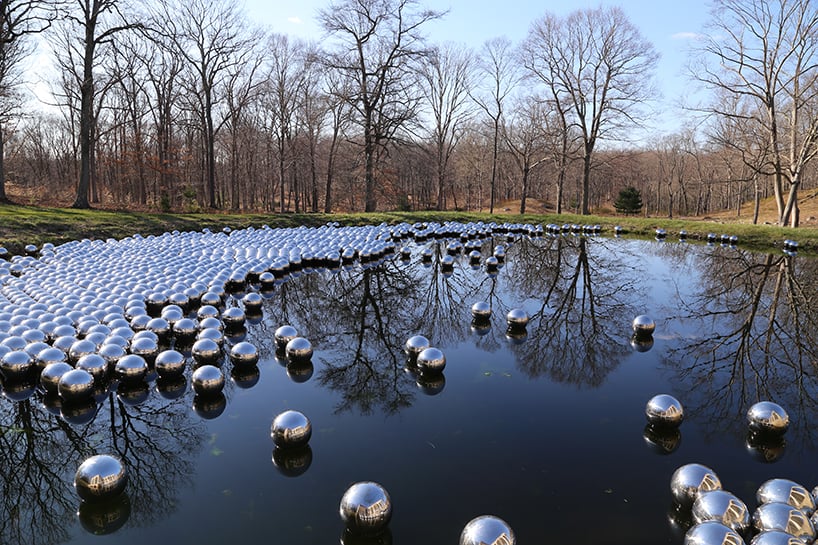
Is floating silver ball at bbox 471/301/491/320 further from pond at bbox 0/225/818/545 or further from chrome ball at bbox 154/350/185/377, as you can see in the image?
chrome ball at bbox 154/350/185/377

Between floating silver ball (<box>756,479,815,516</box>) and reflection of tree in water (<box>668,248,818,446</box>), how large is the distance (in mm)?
1516

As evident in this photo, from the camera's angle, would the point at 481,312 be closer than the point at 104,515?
No

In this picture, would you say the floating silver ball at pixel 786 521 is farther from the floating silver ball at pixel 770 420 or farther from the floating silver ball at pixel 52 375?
the floating silver ball at pixel 52 375

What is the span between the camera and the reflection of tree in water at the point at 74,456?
3525 millimetres

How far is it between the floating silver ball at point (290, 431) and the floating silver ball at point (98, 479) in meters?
1.21

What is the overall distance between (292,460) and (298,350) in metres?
2.28

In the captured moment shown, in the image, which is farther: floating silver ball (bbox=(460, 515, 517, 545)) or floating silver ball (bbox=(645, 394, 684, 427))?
floating silver ball (bbox=(645, 394, 684, 427))

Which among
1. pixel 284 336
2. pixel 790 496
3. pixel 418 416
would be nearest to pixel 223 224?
pixel 284 336

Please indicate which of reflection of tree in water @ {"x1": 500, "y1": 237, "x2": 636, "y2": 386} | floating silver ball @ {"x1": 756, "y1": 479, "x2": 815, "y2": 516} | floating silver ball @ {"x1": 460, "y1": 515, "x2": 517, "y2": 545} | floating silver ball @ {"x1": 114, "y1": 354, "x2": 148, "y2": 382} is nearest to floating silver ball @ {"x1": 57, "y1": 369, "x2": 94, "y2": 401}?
floating silver ball @ {"x1": 114, "y1": 354, "x2": 148, "y2": 382}

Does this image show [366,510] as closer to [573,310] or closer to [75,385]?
[75,385]

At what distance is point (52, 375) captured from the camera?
5.19m

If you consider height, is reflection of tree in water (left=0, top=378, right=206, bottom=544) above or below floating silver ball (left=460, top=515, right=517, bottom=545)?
below

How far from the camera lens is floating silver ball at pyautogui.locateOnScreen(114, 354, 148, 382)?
17.6ft

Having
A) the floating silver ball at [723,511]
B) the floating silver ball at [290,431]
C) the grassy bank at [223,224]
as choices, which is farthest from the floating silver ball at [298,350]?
the grassy bank at [223,224]
